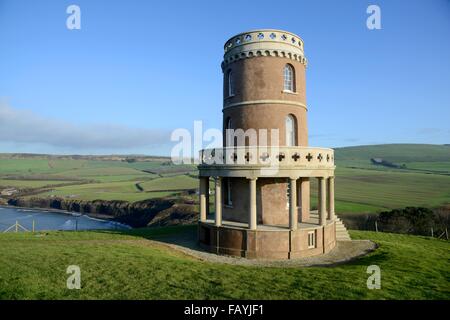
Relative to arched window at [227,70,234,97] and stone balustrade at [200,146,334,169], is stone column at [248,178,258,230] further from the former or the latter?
arched window at [227,70,234,97]

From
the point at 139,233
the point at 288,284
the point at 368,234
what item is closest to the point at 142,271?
the point at 288,284

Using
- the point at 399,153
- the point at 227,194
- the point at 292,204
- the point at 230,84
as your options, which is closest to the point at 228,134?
the point at 230,84

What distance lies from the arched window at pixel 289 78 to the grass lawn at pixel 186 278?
42.1 ft

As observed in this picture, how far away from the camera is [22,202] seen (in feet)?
359

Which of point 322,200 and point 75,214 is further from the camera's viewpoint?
point 75,214

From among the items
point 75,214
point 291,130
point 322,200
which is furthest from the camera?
point 75,214

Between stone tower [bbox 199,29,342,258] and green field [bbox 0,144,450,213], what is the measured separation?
37077 mm

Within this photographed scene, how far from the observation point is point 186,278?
13.4 m

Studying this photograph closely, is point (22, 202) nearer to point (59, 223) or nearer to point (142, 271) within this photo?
point (59, 223)

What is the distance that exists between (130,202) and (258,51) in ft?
242

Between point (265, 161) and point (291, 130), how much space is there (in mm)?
5296

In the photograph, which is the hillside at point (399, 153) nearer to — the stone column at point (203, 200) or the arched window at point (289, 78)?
the arched window at point (289, 78)

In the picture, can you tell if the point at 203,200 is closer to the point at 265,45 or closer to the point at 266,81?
the point at 266,81

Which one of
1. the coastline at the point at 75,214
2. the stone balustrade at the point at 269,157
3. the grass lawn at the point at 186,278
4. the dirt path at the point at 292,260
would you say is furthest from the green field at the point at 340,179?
the grass lawn at the point at 186,278
